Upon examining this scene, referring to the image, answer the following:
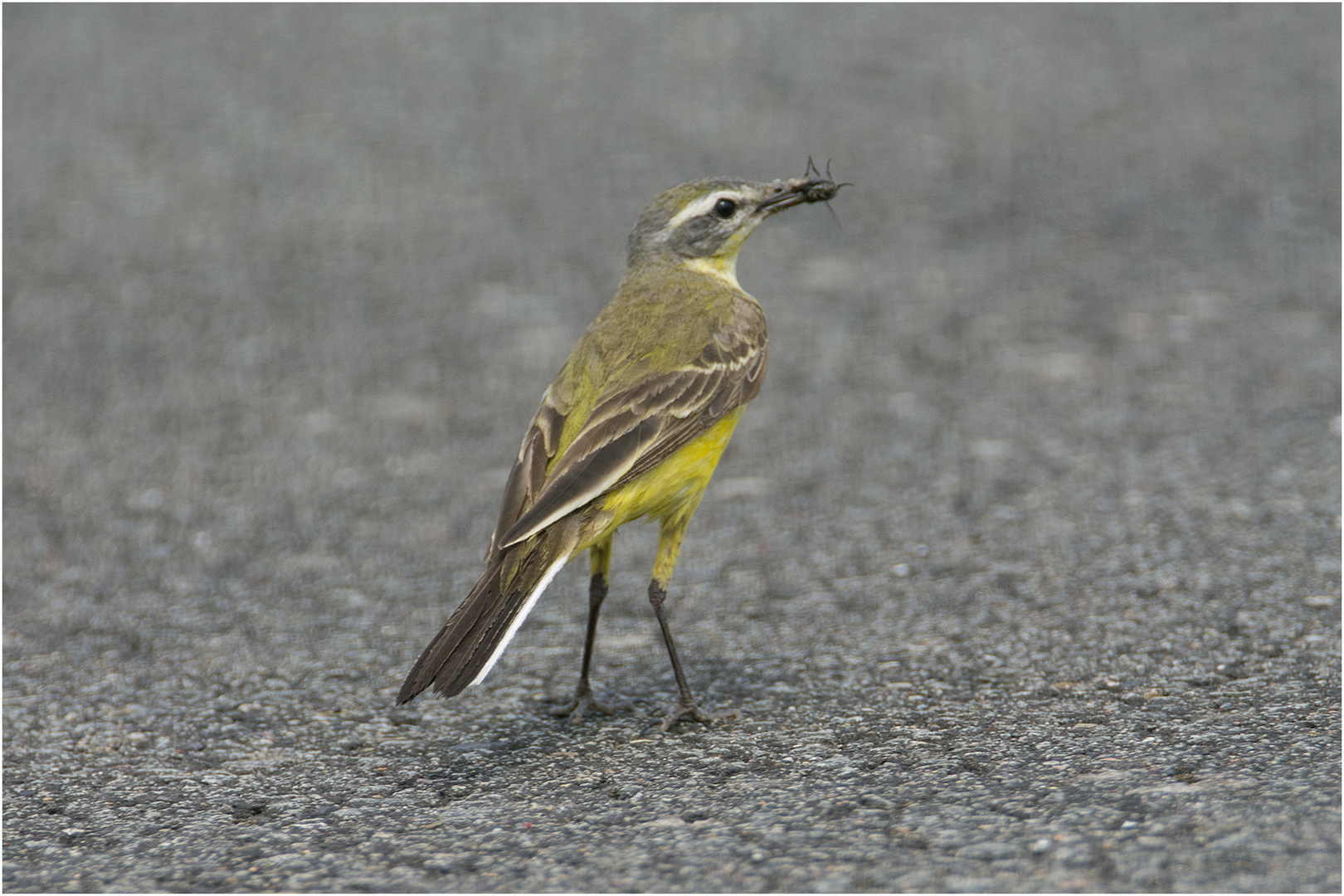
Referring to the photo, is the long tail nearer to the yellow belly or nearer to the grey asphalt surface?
the yellow belly

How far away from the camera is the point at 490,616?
476 cm

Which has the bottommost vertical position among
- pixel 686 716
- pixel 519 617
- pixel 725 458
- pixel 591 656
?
pixel 686 716

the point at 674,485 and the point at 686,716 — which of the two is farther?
the point at 674,485

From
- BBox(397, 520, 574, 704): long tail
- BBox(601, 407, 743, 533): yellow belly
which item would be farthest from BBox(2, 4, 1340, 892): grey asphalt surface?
BBox(601, 407, 743, 533): yellow belly

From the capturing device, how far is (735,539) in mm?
7188

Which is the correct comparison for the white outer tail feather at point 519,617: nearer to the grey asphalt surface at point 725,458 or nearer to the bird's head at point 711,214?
the grey asphalt surface at point 725,458

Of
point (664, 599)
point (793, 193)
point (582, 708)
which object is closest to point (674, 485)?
point (664, 599)

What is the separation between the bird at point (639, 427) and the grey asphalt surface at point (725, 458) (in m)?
0.48

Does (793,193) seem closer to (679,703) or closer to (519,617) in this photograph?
(679,703)

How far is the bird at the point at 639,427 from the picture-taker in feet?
16.0

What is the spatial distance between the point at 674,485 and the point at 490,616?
0.96 m

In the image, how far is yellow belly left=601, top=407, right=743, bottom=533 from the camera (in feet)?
17.1

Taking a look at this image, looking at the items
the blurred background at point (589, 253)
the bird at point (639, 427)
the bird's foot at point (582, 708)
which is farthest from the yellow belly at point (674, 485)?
the blurred background at point (589, 253)

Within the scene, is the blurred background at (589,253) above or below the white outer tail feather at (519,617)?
above
